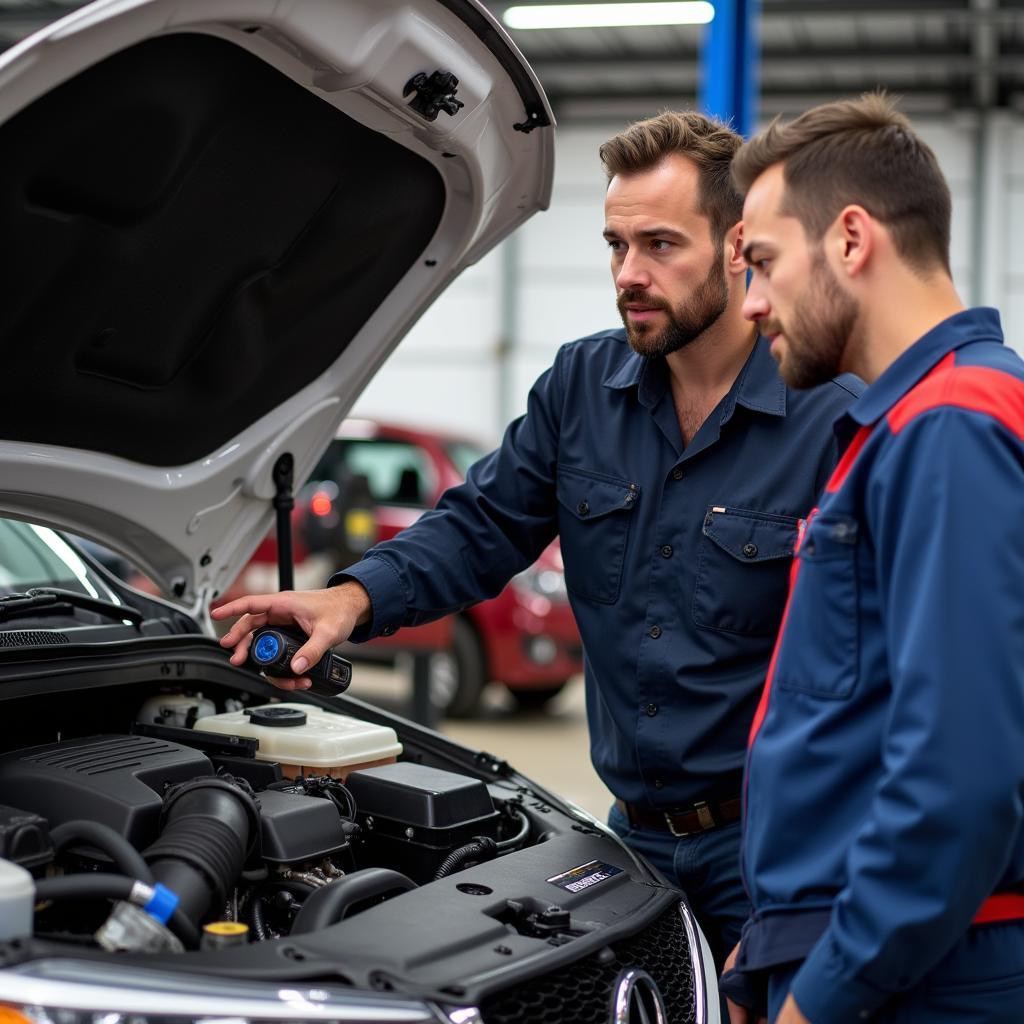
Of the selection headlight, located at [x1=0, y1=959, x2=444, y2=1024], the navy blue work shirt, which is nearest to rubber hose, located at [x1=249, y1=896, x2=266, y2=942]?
headlight, located at [x1=0, y1=959, x2=444, y2=1024]

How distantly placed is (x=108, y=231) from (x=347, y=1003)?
116cm

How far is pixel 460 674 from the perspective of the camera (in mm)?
6754

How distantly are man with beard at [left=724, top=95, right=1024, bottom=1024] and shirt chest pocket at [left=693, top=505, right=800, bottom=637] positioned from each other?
0.46m

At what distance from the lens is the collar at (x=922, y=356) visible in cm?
140

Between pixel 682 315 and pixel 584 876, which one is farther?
pixel 682 315

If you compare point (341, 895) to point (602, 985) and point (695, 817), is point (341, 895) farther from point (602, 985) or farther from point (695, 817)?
point (695, 817)

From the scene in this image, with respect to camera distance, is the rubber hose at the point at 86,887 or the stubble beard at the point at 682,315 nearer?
the rubber hose at the point at 86,887

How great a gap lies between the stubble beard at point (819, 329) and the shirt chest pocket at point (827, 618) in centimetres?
19

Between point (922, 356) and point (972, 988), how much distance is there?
675 millimetres

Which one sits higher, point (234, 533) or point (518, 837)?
point (234, 533)

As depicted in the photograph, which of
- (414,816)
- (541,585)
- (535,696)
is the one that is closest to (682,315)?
(414,816)

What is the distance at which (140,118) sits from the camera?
1.72 m

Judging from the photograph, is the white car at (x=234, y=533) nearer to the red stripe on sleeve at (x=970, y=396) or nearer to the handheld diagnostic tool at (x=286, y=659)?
the handheld diagnostic tool at (x=286, y=659)

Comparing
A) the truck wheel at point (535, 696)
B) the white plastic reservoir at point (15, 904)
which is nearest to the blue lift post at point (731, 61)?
the white plastic reservoir at point (15, 904)
